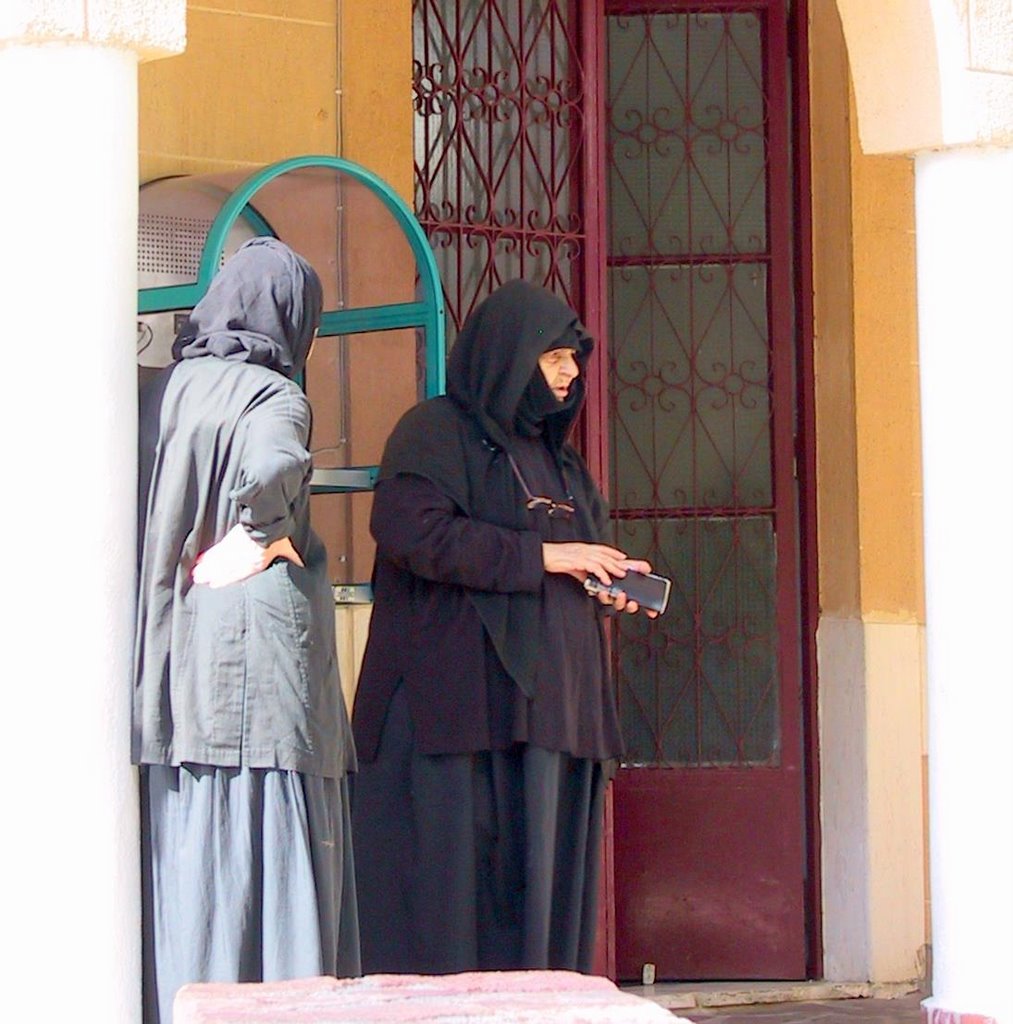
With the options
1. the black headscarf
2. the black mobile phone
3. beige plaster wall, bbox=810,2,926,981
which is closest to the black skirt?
the black headscarf

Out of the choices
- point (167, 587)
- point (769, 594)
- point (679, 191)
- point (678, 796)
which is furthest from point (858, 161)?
point (167, 587)

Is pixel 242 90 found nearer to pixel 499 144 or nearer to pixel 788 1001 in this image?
pixel 499 144

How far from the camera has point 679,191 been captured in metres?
6.77

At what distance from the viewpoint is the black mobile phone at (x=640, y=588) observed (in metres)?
4.89

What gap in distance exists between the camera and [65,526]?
156 inches

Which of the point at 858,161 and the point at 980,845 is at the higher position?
the point at 858,161

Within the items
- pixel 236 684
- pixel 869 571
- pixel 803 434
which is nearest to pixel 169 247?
pixel 236 684

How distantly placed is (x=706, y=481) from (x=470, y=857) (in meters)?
2.19

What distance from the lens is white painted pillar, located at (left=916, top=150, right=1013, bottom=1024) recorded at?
511cm

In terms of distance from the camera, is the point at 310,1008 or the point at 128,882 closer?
the point at 310,1008

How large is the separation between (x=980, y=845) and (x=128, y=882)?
6.85ft

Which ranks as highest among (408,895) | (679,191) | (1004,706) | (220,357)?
(679,191)

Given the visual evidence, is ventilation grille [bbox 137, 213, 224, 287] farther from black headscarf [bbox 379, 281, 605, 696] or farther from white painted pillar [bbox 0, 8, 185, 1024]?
white painted pillar [bbox 0, 8, 185, 1024]

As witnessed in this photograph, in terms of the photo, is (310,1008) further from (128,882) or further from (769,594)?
(769,594)
